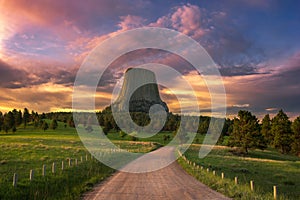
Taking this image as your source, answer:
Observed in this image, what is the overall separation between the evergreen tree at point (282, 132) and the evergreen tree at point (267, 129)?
5112 mm

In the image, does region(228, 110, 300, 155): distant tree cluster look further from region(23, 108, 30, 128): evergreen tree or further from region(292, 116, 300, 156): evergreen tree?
region(23, 108, 30, 128): evergreen tree

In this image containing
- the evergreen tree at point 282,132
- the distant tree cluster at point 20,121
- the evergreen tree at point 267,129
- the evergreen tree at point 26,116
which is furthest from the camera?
the evergreen tree at point 26,116

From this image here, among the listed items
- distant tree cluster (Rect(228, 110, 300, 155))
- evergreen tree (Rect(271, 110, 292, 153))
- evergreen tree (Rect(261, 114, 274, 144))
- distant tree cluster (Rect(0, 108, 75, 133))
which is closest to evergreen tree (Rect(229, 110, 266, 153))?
distant tree cluster (Rect(228, 110, 300, 155))

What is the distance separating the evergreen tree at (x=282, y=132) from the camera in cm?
7756

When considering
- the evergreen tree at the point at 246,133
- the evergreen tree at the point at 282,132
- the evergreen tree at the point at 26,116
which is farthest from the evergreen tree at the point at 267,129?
the evergreen tree at the point at 26,116

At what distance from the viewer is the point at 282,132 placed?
7825 cm

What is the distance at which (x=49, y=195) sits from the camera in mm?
14320

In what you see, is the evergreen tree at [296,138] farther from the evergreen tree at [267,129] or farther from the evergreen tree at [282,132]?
the evergreen tree at [267,129]

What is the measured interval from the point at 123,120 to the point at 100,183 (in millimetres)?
151629

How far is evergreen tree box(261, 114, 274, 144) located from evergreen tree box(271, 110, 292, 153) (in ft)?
16.8

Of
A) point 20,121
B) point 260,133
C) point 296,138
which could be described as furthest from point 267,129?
point 20,121

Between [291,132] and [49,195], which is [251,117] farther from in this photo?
[49,195]

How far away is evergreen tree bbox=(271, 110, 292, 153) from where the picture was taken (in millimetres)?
77562

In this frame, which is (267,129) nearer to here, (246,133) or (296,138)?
(296,138)
